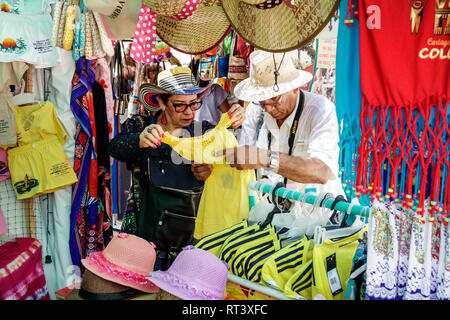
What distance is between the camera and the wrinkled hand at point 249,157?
6.79ft

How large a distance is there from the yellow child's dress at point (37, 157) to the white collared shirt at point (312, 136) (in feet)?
4.90

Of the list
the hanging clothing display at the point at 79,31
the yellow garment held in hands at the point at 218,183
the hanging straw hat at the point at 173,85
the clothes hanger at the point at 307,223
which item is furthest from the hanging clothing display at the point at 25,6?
the clothes hanger at the point at 307,223

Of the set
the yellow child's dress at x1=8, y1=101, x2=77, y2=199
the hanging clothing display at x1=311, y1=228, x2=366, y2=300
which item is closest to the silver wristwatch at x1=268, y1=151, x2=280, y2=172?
the hanging clothing display at x1=311, y1=228, x2=366, y2=300

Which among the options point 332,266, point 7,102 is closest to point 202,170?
point 332,266

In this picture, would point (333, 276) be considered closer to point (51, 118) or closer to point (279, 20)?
point (279, 20)

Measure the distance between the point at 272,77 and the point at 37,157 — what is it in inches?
76.2

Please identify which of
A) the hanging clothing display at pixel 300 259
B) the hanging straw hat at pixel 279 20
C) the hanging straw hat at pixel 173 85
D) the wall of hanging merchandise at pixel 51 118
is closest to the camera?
the hanging straw hat at pixel 279 20

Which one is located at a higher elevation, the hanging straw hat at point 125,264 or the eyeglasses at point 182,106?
the eyeglasses at point 182,106

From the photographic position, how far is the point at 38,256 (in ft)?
9.07

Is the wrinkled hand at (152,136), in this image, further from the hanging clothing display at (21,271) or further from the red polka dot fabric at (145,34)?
the hanging clothing display at (21,271)

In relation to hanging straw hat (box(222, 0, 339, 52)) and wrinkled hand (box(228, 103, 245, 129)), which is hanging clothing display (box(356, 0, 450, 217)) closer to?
hanging straw hat (box(222, 0, 339, 52))

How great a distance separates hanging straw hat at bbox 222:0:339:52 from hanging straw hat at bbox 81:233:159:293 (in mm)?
1008

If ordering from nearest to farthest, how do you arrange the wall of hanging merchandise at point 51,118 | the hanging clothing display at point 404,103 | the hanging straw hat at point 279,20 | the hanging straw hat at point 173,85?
the hanging clothing display at point 404,103 < the hanging straw hat at point 279,20 < the hanging straw hat at point 173,85 < the wall of hanging merchandise at point 51,118
